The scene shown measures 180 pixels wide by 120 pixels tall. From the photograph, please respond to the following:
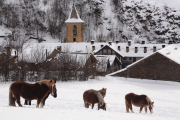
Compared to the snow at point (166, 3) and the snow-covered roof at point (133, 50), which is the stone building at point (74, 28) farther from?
the snow at point (166, 3)

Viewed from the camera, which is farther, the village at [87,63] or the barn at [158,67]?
the barn at [158,67]

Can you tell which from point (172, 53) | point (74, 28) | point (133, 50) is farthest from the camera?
point (74, 28)

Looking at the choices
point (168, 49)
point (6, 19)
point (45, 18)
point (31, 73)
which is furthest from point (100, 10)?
point (31, 73)

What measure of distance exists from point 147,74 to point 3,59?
17.3m

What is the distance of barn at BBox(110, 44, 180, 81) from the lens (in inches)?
1184

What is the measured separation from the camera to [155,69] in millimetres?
31281

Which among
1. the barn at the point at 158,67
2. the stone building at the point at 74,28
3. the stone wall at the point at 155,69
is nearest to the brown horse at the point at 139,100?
the barn at the point at 158,67

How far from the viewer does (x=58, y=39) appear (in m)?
82.1

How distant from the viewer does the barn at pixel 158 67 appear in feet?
98.7

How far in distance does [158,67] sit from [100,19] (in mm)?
56173

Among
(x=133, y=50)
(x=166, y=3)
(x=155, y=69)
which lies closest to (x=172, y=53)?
(x=155, y=69)

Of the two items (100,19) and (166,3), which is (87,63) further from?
(166,3)

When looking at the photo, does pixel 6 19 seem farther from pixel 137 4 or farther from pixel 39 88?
pixel 39 88

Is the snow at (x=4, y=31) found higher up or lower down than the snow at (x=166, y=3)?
lower down
